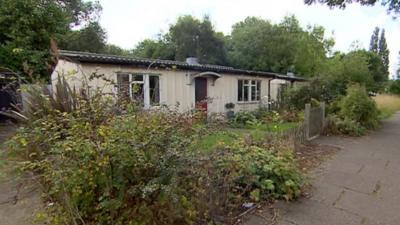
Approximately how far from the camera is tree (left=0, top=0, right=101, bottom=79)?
12.3 m

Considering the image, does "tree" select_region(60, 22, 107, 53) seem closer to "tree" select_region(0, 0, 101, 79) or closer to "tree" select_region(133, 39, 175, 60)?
"tree" select_region(0, 0, 101, 79)

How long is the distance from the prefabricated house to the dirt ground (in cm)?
266

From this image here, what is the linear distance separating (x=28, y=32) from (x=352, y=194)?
1386 cm

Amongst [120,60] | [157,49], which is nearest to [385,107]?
[120,60]

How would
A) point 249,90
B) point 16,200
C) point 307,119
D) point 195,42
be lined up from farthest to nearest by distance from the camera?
point 195,42 < point 249,90 < point 307,119 < point 16,200

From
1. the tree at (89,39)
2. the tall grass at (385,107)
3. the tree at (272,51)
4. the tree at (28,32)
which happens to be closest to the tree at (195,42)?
the tree at (272,51)

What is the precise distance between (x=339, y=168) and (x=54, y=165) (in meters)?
5.07

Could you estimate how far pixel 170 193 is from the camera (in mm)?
2598

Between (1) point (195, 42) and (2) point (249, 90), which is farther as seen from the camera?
(1) point (195, 42)

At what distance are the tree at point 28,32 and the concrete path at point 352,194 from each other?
1128 cm

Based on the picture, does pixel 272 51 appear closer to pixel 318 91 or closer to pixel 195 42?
pixel 195 42

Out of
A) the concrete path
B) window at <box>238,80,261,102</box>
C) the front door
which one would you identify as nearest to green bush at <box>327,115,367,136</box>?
the concrete path

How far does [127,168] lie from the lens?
270 centimetres

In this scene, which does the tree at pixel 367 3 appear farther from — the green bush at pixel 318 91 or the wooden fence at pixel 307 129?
the wooden fence at pixel 307 129
